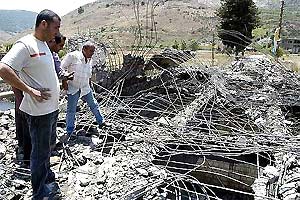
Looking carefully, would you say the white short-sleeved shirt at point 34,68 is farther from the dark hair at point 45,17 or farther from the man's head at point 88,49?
the man's head at point 88,49

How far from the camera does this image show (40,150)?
3.69 m

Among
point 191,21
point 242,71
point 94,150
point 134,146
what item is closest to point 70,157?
point 94,150

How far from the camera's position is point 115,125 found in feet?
19.4

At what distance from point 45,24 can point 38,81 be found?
20.0 inches

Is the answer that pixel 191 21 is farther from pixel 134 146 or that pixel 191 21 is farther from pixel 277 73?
pixel 134 146

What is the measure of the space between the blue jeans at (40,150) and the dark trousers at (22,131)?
768 mm

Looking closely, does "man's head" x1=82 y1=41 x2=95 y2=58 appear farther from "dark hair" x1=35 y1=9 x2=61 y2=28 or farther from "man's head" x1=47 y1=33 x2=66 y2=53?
"dark hair" x1=35 y1=9 x2=61 y2=28

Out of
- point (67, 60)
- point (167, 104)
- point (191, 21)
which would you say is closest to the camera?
point (67, 60)

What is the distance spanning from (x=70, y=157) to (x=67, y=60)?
4.13 feet

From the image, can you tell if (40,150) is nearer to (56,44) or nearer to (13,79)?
(13,79)

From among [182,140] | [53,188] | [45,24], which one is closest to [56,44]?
[45,24]

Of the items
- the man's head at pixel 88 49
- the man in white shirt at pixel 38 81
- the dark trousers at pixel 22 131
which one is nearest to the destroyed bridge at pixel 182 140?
the dark trousers at pixel 22 131

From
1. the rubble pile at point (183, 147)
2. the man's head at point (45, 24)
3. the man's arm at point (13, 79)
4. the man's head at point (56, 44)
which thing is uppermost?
the man's head at point (45, 24)

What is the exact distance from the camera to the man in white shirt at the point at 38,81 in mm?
3367
